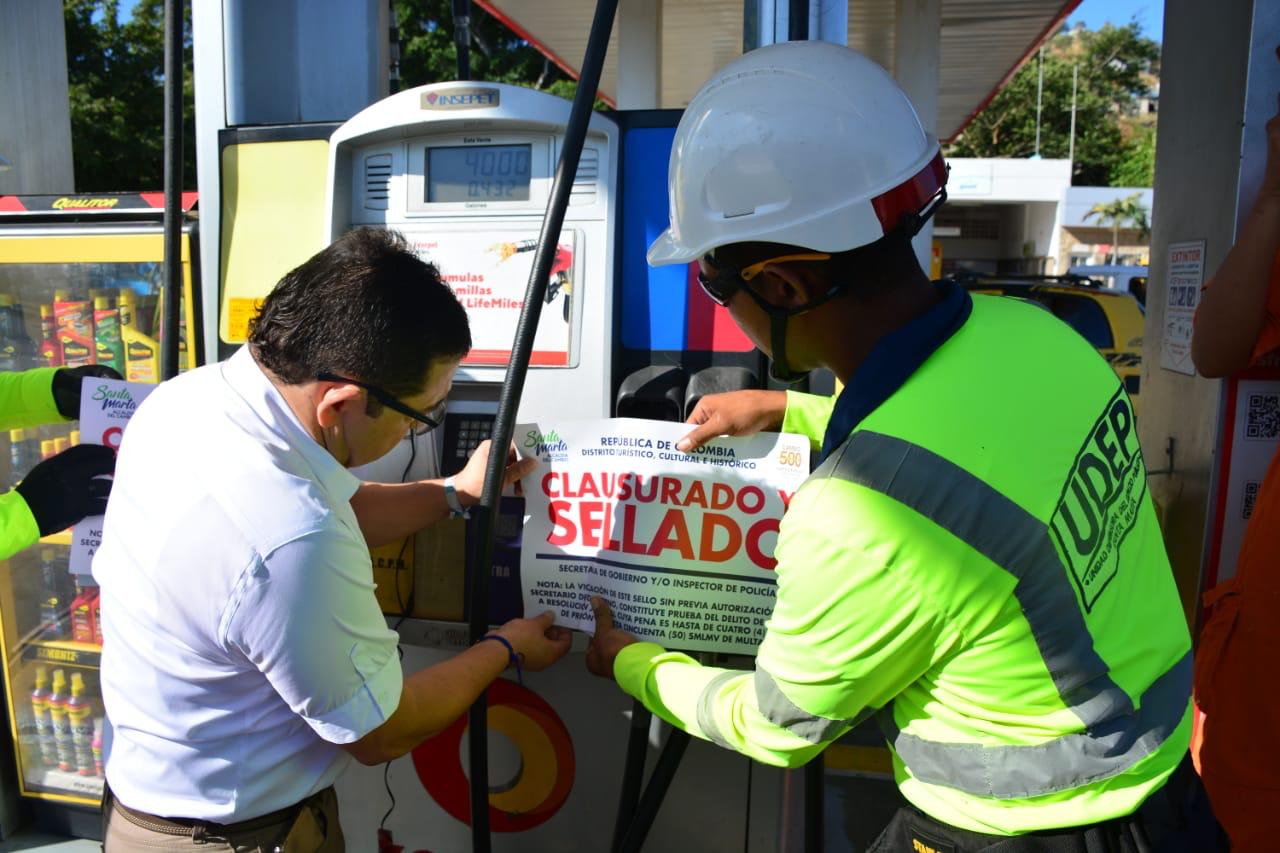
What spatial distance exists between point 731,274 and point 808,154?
0.66 feet

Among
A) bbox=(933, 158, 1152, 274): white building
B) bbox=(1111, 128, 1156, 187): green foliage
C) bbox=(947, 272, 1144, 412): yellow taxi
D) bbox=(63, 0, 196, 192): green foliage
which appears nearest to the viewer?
bbox=(947, 272, 1144, 412): yellow taxi

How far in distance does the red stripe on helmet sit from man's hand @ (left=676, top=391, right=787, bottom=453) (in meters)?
0.56

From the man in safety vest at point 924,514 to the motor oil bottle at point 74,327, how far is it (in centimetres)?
237

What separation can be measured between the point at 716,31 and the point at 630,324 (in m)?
8.42

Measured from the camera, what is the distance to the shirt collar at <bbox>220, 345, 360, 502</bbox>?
1.43m

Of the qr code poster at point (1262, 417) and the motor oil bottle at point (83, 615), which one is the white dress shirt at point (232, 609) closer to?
the motor oil bottle at point (83, 615)

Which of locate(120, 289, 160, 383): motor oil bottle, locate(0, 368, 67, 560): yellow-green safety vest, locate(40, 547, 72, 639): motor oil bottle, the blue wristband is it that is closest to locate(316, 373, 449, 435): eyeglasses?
the blue wristband

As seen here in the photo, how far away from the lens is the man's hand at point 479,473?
1.84m

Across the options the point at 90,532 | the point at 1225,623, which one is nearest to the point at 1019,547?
the point at 1225,623

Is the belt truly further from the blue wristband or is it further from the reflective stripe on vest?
the reflective stripe on vest

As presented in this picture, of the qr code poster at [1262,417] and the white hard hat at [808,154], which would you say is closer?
the white hard hat at [808,154]

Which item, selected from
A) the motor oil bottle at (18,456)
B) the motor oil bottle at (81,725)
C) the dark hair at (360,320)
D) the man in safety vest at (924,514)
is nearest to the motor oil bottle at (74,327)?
the motor oil bottle at (18,456)

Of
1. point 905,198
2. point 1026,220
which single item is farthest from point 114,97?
point 1026,220

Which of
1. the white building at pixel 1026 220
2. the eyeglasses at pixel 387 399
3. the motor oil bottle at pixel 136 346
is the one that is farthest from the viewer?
the white building at pixel 1026 220
